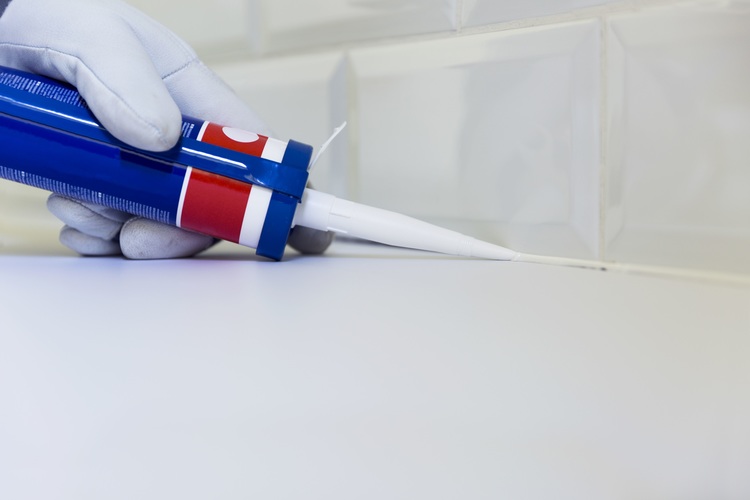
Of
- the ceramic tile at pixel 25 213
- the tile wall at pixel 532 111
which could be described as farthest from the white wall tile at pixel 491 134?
the ceramic tile at pixel 25 213

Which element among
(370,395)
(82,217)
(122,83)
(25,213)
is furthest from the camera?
(25,213)

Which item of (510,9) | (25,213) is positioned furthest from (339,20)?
(25,213)

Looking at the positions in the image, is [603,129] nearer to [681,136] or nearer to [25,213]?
[681,136]

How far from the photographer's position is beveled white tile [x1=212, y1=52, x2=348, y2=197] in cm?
77

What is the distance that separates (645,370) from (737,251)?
29 cm

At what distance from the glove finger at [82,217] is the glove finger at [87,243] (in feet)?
0.05

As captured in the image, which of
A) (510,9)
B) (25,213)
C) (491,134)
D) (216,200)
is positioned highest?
(510,9)

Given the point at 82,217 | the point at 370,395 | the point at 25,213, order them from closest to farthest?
the point at 370,395, the point at 82,217, the point at 25,213

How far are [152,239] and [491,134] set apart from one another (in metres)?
0.35

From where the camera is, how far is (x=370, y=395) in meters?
0.24

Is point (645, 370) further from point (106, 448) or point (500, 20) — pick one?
point (500, 20)

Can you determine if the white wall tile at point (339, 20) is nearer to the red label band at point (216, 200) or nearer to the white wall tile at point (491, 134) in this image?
the white wall tile at point (491, 134)

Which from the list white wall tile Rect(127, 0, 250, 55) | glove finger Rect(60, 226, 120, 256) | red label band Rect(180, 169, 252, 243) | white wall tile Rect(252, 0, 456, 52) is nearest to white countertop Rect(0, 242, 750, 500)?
red label band Rect(180, 169, 252, 243)

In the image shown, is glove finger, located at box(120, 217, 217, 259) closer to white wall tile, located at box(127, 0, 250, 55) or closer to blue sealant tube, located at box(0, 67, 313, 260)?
Result: blue sealant tube, located at box(0, 67, 313, 260)
